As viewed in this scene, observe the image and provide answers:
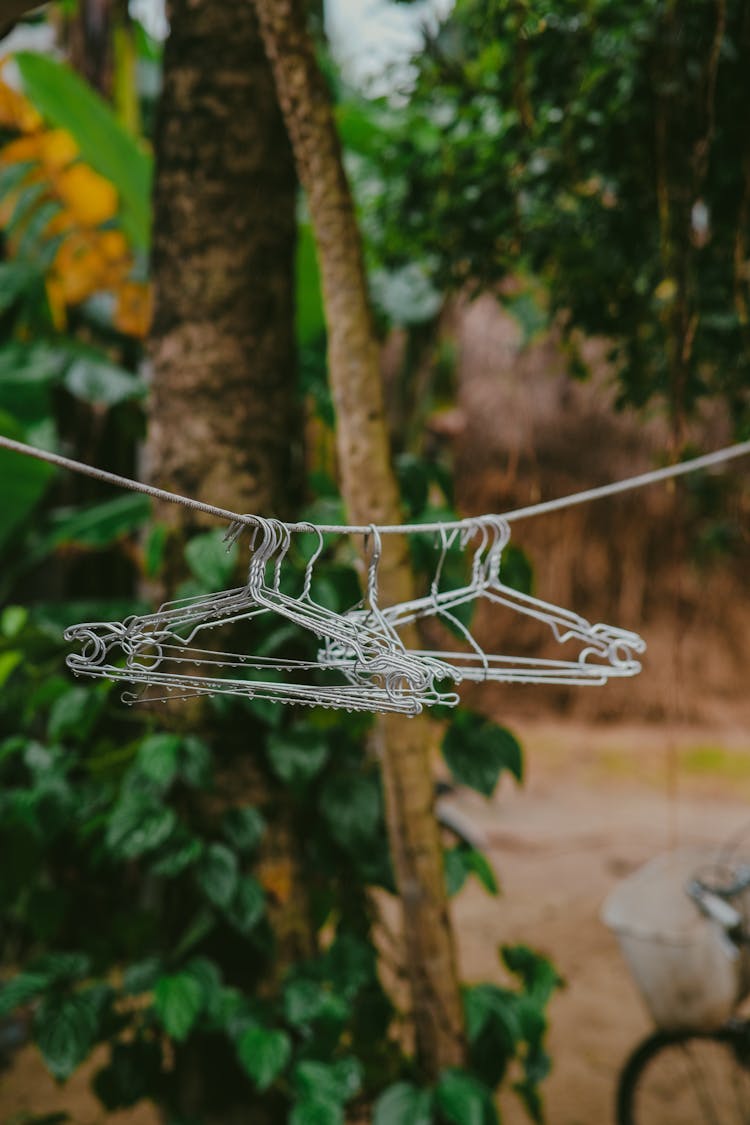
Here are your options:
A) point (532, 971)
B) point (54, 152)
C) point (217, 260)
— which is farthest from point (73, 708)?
point (54, 152)

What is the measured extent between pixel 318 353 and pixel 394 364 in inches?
128

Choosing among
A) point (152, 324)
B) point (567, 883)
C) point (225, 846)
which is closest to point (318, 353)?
point (152, 324)

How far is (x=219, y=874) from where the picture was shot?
1.52m

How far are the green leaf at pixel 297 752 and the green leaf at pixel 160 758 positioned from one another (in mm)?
157

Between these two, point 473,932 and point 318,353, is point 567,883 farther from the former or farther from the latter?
point 318,353

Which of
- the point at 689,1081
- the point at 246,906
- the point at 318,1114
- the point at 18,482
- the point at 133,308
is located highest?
the point at 133,308

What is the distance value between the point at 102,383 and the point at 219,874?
1.64 meters

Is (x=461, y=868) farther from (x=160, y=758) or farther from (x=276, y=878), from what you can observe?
(x=160, y=758)

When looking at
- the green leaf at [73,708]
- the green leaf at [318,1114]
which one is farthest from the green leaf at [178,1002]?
the green leaf at [73,708]

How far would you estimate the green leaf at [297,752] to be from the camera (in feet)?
4.94

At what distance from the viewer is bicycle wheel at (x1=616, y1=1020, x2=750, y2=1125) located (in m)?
2.12

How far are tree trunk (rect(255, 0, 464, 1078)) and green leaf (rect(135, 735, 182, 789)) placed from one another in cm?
34

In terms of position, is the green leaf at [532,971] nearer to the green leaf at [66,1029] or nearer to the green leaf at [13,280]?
the green leaf at [66,1029]

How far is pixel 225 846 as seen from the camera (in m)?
1.58
